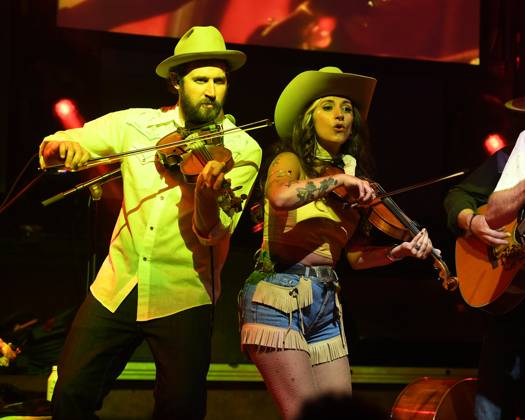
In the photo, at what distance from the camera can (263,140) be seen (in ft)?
19.1

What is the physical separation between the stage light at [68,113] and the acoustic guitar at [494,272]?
9.03 ft

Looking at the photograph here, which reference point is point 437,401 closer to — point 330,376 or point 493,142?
point 330,376

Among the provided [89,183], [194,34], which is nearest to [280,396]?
[89,183]

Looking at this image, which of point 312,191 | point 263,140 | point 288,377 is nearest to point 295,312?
point 288,377

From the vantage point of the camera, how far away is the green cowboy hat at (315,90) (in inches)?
133

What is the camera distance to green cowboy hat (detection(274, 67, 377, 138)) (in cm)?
337

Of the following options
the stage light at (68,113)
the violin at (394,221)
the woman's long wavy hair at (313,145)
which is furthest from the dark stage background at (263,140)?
the violin at (394,221)

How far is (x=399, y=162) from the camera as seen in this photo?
6172mm

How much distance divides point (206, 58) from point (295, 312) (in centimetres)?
112

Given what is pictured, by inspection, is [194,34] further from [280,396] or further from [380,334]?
[380,334]

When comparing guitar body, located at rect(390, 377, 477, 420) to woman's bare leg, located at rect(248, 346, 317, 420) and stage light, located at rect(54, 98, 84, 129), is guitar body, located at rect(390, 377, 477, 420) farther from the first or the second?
stage light, located at rect(54, 98, 84, 129)

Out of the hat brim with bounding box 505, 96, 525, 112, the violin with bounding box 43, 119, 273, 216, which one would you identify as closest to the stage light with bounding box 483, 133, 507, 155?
the hat brim with bounding box 505, 96, 525, 112

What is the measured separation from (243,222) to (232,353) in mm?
929

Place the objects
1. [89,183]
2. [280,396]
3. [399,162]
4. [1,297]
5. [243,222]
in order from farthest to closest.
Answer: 1. [399,162]
2. [243,222]
3. [1,297]
4. [89,183]
5. [280,396]
